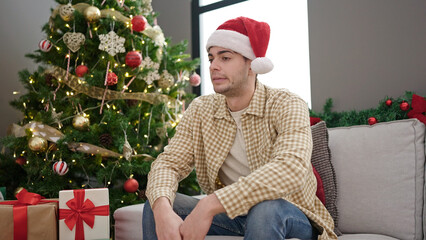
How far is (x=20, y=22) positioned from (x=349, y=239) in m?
3.06

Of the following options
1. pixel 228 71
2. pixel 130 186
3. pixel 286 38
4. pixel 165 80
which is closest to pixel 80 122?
pixel 130 186

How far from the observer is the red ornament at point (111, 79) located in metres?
2.48

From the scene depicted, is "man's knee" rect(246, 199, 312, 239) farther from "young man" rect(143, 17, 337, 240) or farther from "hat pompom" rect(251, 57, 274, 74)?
"hat pompom" rect(251, 57, 274, 74)

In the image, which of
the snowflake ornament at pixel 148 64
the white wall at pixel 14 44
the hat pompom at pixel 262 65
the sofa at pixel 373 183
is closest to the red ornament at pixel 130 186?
the sofa at pixel 373 183

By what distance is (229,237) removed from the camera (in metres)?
1.50

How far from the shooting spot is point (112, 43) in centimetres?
256

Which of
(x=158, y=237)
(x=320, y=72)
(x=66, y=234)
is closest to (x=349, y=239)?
(x=158, y=237)

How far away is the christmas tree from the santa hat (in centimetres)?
103

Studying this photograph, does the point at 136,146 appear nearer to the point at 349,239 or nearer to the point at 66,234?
the point at 66,234

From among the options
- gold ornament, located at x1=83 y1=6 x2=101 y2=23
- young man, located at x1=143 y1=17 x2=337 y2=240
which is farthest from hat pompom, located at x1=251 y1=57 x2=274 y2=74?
gold ornament, located at x1=83 y1=6 x2=101 y2=23

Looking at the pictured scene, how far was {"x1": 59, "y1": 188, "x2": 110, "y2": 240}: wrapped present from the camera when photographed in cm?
169

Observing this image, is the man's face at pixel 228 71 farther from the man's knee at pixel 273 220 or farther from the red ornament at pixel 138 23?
the red ornament at pixel 138 23

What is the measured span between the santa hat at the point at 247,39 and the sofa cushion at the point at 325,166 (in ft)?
1.44

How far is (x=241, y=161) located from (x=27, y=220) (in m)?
0.93
